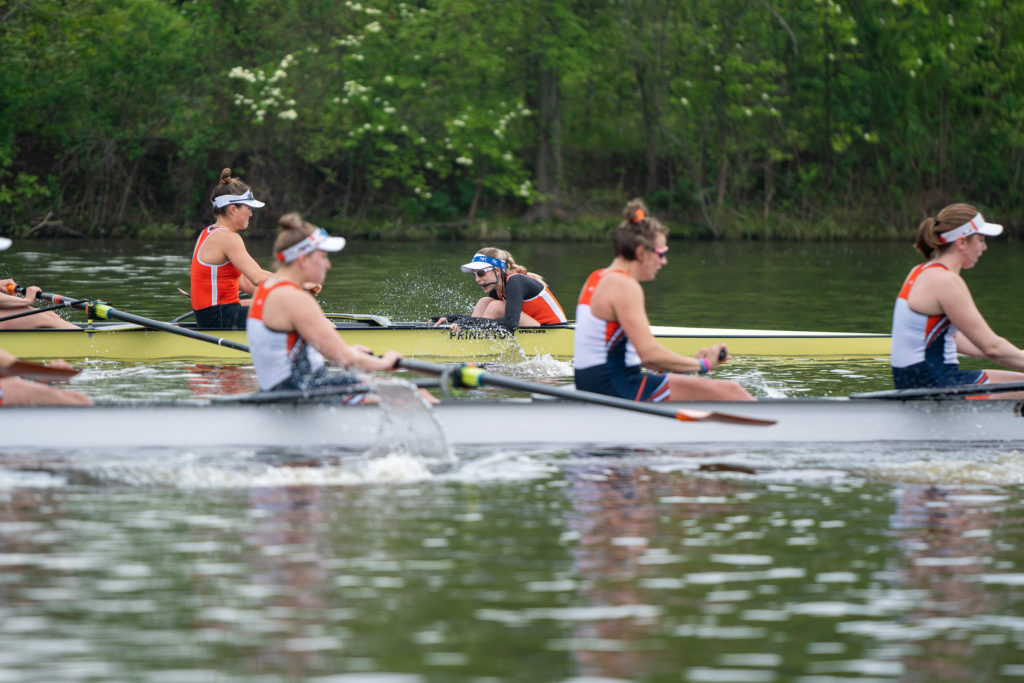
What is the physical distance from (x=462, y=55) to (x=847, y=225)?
11223 mm

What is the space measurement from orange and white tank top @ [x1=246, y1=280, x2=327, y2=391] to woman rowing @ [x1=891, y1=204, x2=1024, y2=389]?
3480mm

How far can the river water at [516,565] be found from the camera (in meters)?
5.22

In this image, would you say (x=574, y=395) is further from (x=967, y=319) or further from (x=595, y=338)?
(x=967, y=319)

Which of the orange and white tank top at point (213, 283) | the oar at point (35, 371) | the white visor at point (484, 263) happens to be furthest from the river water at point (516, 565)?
the orange and white tank top at point (213, 283)

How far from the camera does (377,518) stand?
7242mm

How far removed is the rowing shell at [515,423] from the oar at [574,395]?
28 centimetres

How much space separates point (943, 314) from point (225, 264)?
6.86 m

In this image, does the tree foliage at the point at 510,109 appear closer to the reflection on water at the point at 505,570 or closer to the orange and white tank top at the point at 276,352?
the orange and white tank top at the point at 276,352

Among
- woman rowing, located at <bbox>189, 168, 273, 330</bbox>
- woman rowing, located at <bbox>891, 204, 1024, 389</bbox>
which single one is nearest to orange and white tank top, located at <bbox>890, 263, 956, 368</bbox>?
woman rowing, located at <bbox>891, 204, 1024, 389</bbox>

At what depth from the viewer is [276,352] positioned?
8336 mm

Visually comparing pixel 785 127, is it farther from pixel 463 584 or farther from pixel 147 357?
pixel 463 584

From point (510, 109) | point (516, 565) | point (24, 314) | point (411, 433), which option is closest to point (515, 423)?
point (411, 433)

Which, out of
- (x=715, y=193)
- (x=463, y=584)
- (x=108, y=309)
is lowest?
(x=463, y=584)

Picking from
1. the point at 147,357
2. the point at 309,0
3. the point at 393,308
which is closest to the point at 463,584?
the point at 147,357
